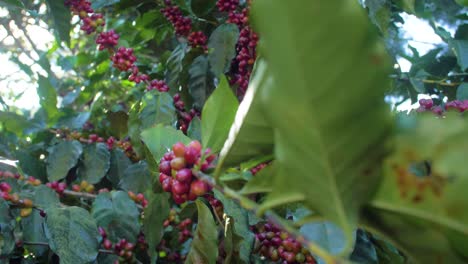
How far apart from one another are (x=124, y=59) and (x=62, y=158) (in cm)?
47

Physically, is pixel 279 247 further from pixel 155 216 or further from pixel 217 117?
pixel 217 117

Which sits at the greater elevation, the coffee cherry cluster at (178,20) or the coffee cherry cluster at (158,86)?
the coffee cherry cluster at (178,20)

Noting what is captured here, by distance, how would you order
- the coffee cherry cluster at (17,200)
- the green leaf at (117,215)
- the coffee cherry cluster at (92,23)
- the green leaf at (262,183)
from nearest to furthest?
1. the green leaf at (262,183)
2. the coffee cherry cluster at (17,200)
3. the green leaf at (117,215)
4. the coffee cherry cluster at (92,23)

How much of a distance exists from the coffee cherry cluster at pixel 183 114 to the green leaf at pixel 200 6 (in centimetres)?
33

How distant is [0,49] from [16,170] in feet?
6.68

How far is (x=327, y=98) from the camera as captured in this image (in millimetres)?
394

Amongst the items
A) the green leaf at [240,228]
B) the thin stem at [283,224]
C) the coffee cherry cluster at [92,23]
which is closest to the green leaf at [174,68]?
the coffee cherry cluster at [92,23]

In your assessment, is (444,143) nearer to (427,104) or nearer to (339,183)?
(339,183)

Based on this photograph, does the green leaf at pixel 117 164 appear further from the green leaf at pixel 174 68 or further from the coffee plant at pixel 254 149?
the green leaf at pixel 174 68

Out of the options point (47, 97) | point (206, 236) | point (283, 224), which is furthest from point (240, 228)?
point (47, 97)

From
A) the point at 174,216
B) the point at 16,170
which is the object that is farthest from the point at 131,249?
the point at 16,170

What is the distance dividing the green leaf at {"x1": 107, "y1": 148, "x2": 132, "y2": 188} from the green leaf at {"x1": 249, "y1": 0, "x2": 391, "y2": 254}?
5.06 ft

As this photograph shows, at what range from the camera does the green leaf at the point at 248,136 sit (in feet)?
1.81

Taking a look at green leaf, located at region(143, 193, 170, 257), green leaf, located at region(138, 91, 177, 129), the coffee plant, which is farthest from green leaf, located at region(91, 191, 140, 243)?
green leaf, located at region(138, 91, 177, 129)
